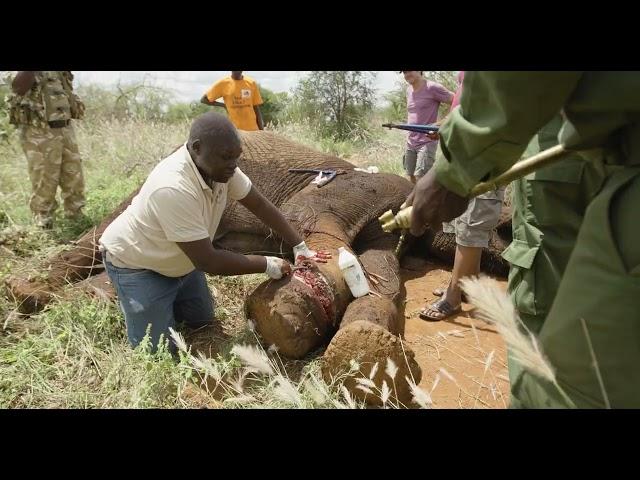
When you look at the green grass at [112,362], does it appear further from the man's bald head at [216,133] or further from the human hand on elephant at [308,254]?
the man's bald head at [216,133]

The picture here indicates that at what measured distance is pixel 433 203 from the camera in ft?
5.13

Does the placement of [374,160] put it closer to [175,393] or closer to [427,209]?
[175,393]

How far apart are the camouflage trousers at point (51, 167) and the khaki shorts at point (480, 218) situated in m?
4.26

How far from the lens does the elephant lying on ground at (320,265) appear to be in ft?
8.24

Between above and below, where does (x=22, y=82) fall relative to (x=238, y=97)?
above

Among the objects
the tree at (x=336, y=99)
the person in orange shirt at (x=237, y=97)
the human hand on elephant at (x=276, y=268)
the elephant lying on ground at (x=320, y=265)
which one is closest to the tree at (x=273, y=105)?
the tree at (x=336, y=99)

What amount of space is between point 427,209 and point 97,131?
9.21m

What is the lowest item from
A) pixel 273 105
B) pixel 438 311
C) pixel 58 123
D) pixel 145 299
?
pixel 273 105

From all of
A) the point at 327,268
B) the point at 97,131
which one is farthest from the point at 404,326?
the point at 97,131

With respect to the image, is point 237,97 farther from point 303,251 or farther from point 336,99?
point 336,99

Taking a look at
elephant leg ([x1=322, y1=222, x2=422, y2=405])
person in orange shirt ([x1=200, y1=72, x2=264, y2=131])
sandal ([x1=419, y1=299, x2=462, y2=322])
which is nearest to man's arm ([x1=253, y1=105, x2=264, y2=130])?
person in orange shirt ([x1=200, y1=72, x2=264, y2=131])

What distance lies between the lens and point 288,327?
281 cm

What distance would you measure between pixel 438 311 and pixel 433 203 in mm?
2261

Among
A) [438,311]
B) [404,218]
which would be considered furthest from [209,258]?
[438,311]
